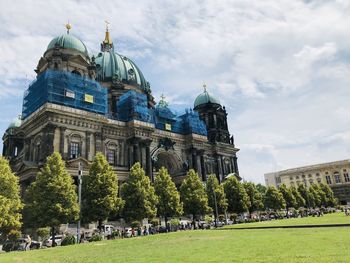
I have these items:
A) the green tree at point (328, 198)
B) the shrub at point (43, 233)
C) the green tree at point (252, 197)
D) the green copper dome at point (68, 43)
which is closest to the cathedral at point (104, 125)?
the green copper dome at point (68, 43)

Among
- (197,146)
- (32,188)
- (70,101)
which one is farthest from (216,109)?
(32,188)

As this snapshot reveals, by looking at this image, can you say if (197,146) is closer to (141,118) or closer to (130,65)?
(141,118)

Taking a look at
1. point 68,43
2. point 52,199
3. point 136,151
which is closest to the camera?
point 52,199

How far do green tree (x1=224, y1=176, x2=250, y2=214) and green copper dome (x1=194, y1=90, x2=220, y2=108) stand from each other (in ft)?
107

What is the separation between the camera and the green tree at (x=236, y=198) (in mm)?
63094

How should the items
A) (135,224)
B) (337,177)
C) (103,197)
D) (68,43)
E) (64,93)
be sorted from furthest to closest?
1. (337,177)
2. (68,43)
3. (64,93)
4. (135,224)
5. (103,197)

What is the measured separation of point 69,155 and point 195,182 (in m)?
22.3

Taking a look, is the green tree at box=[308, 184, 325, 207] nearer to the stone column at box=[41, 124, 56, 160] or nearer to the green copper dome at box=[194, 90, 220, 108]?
the green copper dome at box=[194, 90, 220, 108]

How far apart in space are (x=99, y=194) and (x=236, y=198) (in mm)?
32515

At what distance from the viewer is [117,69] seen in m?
80.1

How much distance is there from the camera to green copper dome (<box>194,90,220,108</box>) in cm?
9156

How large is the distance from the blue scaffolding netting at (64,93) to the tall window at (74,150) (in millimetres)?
6550

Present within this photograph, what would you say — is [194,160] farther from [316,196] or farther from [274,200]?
[316,196]

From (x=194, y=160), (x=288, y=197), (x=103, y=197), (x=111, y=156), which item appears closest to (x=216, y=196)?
(x=194, y=160)
